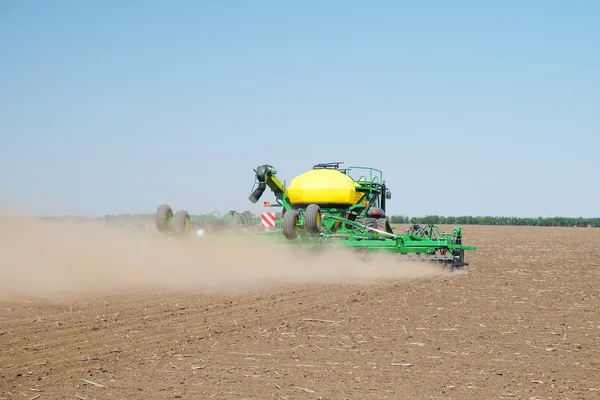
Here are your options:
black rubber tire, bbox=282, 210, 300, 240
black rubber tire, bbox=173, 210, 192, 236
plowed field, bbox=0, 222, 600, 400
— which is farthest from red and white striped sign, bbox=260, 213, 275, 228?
plowed field, bbox=0, 222, 600, 400

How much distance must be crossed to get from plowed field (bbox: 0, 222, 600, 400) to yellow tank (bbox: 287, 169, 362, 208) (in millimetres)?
4206

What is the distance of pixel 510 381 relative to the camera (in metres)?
6.22

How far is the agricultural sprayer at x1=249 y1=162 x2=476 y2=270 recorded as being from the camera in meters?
16.9

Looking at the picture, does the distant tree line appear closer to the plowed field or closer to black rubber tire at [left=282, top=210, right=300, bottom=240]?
black rubber tire at [left=282, top=210, right=300, bottom=240]

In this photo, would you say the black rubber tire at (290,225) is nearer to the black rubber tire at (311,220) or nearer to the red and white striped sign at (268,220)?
the black rubber tire at (311,220)

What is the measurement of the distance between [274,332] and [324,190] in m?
11.3

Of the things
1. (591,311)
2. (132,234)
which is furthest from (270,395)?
(132,234)

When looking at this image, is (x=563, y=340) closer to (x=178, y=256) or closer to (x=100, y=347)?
(x=100, y=347)

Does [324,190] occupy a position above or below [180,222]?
above

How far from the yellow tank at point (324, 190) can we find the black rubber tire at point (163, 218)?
13.1 feet

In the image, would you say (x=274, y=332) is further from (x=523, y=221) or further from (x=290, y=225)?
(x=523, y=221)

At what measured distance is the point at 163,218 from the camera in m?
17.3

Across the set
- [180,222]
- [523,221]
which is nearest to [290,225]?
[180,222]

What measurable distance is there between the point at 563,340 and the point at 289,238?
30.2 ft
